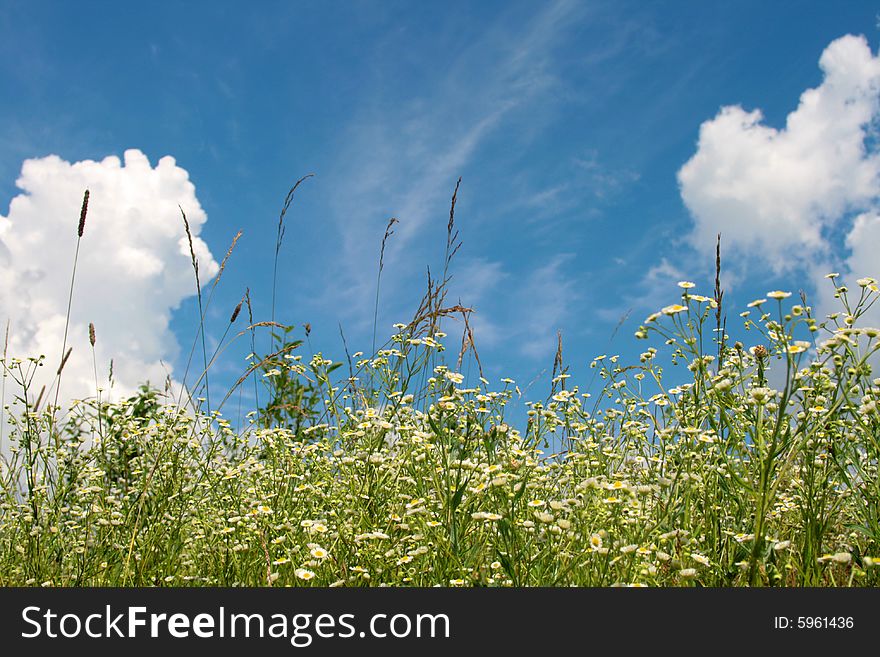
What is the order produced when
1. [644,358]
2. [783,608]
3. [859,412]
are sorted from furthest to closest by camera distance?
[644,358] → [859,412] → [783,608]

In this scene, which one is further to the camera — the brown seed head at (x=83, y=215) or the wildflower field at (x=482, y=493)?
the brown seed head at (x=83, y=215)

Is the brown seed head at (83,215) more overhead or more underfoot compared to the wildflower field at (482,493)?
more overhead

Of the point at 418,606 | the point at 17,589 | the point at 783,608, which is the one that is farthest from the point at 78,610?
the point at 783,608

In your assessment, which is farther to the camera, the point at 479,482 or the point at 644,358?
the point at 644,358

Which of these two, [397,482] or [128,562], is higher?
[397,482]

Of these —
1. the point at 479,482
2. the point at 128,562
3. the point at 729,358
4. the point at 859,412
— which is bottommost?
the point at 128,562

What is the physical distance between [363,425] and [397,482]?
34 cm

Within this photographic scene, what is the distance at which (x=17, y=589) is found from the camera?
268 centimetres

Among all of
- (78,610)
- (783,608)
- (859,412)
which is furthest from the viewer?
(859,412)

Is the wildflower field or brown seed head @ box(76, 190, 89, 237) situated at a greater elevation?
brown seed head @ box(76, 190, 89, 237)

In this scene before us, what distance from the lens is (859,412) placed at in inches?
114

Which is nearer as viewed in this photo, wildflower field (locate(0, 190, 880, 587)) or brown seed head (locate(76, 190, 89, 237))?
wildflower field (locate(0, 190, 880, 587))

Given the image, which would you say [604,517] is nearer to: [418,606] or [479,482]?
[479,482]

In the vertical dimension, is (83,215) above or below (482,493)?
above
